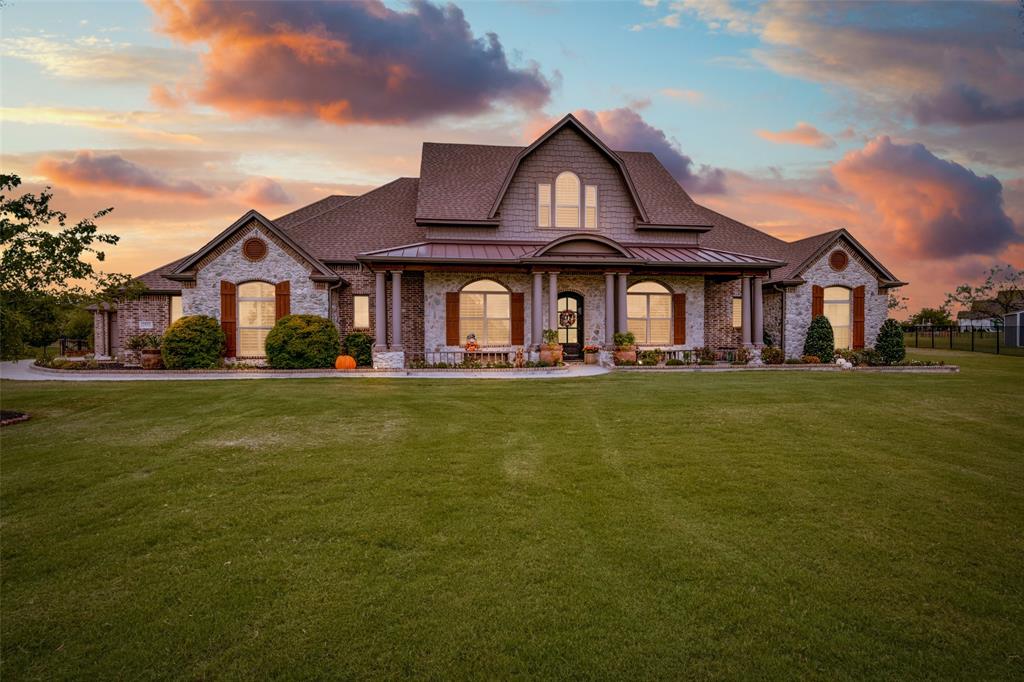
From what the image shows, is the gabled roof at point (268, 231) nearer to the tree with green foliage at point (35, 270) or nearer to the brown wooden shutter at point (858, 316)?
the tree with green foliage at point (35, 270)

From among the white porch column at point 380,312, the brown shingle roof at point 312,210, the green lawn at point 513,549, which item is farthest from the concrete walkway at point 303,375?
the brown shingle roof at point 312,210

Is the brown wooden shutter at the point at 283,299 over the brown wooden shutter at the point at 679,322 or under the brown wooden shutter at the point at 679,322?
over

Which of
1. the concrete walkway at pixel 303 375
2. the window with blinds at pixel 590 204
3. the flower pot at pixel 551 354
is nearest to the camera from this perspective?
the concrete walkway at pixel 303 375

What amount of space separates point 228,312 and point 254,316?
927 millimetres

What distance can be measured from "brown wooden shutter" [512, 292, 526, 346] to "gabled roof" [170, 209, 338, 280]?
23.3 feet

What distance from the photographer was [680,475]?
22.6 ft

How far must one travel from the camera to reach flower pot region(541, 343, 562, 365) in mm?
18845

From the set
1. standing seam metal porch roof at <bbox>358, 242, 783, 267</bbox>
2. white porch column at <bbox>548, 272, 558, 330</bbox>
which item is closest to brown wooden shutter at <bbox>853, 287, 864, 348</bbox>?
standing seam metal porch roof at <bbox>358, 242, 783, 267</bbox>

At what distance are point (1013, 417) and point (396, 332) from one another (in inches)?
673

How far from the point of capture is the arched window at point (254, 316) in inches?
787

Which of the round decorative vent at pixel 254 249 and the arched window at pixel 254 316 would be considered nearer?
the round decorative vent at pixel 254 249

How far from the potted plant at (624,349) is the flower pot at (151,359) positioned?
1677 centimetres

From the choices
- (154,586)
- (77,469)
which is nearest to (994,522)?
(154,586)

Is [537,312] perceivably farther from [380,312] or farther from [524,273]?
[380,312]
